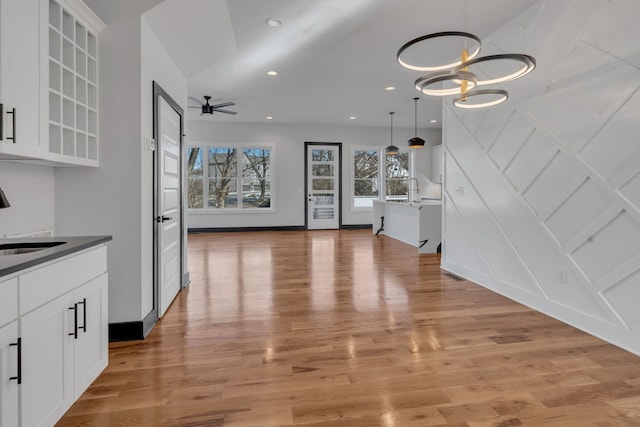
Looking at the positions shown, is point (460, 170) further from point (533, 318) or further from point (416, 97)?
point (416, 97)

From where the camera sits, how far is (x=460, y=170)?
14.0 feet

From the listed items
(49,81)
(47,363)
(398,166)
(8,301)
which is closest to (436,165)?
(398,166)

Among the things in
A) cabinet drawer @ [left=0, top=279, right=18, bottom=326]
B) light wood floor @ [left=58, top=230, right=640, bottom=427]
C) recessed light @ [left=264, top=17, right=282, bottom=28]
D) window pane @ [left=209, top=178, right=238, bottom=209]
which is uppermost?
recessed light @ [left=264, top=17, right=282, bottom=28]

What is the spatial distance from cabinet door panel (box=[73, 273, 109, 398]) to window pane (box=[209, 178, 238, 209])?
23.5 feet

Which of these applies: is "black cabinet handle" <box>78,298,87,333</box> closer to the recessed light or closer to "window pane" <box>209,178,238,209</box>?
the recessed light

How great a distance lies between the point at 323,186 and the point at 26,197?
24.9 feet

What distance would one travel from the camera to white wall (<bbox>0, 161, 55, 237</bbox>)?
203 centimetres

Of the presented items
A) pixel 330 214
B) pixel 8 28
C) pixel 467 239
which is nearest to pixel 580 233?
pixel 467 239

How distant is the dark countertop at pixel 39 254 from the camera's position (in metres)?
1.27

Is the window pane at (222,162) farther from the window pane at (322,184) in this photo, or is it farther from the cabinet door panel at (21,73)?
the cabinet door panel at (21,73)

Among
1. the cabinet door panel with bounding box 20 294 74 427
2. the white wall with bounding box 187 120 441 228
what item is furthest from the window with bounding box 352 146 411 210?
the cabinet door panel with bounding box 20 294 74 427

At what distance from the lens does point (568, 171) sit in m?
2.78

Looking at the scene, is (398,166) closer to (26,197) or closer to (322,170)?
(322,170)

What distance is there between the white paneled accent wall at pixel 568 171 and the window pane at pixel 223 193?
6.59 metres
